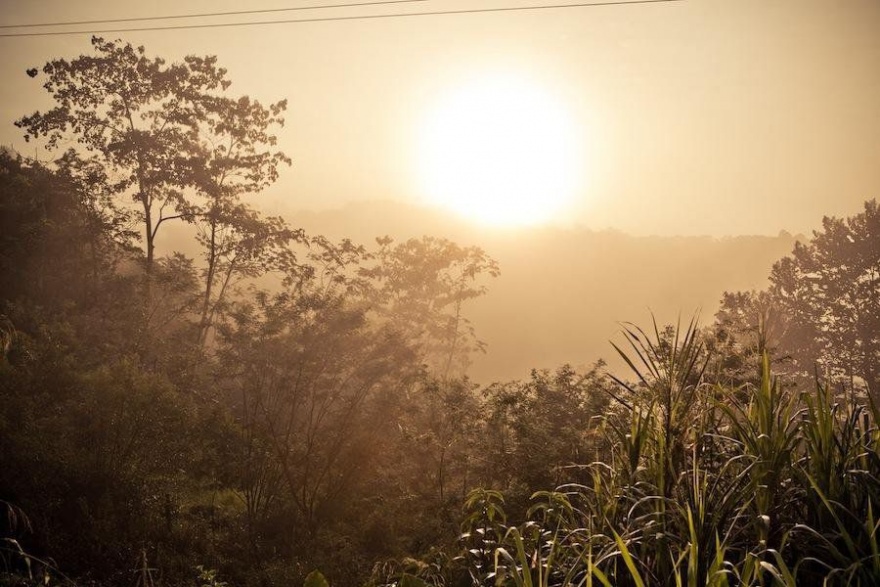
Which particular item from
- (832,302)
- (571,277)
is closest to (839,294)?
(832,302)

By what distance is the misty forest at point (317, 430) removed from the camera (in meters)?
2.10

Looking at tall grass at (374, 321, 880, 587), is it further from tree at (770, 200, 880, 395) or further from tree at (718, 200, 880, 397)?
tree at (770, 200, 880, 395)

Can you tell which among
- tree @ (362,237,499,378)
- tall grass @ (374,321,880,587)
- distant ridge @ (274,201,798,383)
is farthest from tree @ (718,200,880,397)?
distant ridge @ (274,201,798,383)

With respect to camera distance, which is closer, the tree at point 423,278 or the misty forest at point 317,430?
the misty forest at point 317,430

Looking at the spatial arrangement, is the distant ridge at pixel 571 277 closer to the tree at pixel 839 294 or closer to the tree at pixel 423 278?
the tree at pixel 423 278

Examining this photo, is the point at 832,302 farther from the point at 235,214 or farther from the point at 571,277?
the point at 571,277

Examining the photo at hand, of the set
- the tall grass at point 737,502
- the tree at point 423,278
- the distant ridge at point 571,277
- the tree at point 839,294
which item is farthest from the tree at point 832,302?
the distant ridge at point 571,277

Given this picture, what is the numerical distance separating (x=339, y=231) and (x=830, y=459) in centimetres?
8588

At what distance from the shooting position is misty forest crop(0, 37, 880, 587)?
6.90 feet

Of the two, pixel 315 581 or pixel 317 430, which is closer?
pixel 315 581

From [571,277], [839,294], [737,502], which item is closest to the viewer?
[737,502]

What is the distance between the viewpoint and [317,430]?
521 inches

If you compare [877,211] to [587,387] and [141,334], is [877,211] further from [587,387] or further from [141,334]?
[141,334]

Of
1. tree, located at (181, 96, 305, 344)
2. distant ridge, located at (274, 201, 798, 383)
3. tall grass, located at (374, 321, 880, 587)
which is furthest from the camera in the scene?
distant ridge, located at (274, 201, 798, 383)
